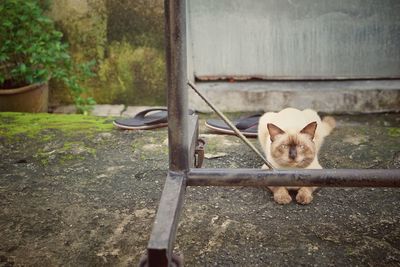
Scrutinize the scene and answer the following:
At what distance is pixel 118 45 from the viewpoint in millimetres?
3756

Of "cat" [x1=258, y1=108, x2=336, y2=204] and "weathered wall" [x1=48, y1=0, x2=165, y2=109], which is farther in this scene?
"weathered wall" [x1=48, y1=0, x2=165, y2=109]

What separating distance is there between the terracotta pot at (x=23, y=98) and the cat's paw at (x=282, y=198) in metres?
2.47

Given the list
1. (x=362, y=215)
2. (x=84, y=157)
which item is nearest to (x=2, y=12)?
(x=84, y=157)

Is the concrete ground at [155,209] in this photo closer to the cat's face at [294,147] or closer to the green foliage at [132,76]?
the cat's face at [294,147]

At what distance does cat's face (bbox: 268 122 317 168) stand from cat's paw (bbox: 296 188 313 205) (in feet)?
0.43

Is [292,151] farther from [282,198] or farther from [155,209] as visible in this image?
[155,209]

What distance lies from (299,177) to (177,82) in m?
0.56

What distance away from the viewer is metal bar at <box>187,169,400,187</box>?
4.71ft

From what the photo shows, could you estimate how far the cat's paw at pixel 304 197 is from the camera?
5.92ft

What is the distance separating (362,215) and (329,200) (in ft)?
0.57

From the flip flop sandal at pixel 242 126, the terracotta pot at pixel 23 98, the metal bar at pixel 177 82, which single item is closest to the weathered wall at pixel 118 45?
the terracotta pot at pixel 23 98

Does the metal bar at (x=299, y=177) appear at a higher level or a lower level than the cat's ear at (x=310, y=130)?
lower

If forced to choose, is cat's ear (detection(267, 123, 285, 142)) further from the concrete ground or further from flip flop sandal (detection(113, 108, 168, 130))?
flip flop sandal (detection(113, 108, 168, 130))

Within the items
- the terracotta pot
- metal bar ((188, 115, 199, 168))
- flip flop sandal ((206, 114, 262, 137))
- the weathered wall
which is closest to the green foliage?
the weathered wall
